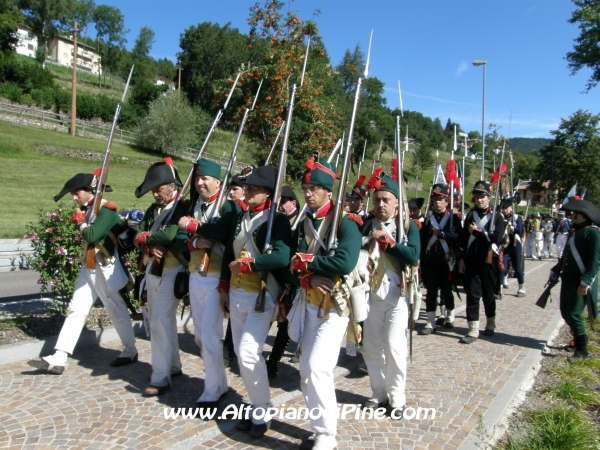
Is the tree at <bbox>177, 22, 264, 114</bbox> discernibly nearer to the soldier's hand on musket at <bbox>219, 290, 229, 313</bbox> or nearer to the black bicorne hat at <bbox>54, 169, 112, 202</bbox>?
the black bicorne hat at <bbox>54, 169, 112, 202</bbox>

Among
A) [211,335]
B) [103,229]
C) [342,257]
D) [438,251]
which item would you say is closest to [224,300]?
[211,335]

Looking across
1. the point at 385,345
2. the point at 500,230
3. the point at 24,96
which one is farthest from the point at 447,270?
the point at 24,96

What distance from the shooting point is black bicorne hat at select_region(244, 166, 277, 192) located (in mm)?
Result: 4355

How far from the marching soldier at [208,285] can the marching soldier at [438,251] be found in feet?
13.0

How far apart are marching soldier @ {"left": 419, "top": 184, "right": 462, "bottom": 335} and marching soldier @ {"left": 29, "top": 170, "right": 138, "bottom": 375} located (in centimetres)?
426

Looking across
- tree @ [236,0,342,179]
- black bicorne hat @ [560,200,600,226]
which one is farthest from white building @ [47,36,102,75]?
black bicorne hat @ [560,200,600,226]

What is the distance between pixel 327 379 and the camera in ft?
12.8

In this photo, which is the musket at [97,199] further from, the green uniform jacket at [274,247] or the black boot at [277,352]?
the black boot at [277,352]

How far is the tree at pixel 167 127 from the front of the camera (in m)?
42.6

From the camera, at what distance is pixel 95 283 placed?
5754 millimetres

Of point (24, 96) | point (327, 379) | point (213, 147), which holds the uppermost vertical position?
point (24, 96)

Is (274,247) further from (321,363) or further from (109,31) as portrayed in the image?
(109,31)

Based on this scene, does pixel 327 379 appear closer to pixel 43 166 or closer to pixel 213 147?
pixel 43 166

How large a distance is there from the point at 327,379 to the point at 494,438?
1610 millimetres
